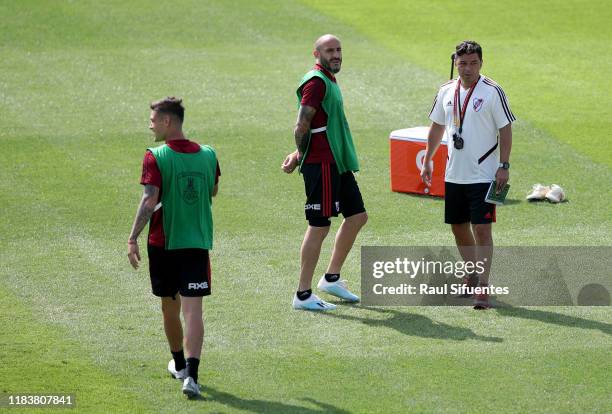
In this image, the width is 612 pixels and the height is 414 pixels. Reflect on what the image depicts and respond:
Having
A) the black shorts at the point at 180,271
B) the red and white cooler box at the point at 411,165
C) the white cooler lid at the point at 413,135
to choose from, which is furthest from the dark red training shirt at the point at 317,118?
the white cooler lid at the point at 413,135

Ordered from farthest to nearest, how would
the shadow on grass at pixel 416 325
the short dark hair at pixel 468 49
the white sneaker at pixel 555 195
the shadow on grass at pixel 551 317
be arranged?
the white sneaker at pixel 555 195 → the short dark hair at pixel 468 49 → the shadow on grass at pixel 551 317 → the shadow on grass at pixel 416 325

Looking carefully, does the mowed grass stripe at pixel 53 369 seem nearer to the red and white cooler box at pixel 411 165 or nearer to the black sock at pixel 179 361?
the black sock at pixel 179 361

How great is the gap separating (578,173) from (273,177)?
3714 mm

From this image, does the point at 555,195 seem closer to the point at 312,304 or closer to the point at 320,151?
the point at 320,151

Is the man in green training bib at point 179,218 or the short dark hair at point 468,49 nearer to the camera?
the man in green training bib at point 179,218

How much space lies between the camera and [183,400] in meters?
7.76

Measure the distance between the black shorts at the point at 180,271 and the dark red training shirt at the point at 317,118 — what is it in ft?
6.89

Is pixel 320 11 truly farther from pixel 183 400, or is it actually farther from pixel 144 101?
pixel 183 400

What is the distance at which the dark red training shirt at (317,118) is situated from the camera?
9633 millimetres

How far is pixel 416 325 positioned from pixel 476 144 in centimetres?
157

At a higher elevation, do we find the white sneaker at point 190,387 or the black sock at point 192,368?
the black sock at point 192,368

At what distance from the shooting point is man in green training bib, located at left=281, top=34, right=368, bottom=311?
9.66 m

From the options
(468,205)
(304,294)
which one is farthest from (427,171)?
(304,294)

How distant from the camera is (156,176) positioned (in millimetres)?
7746
